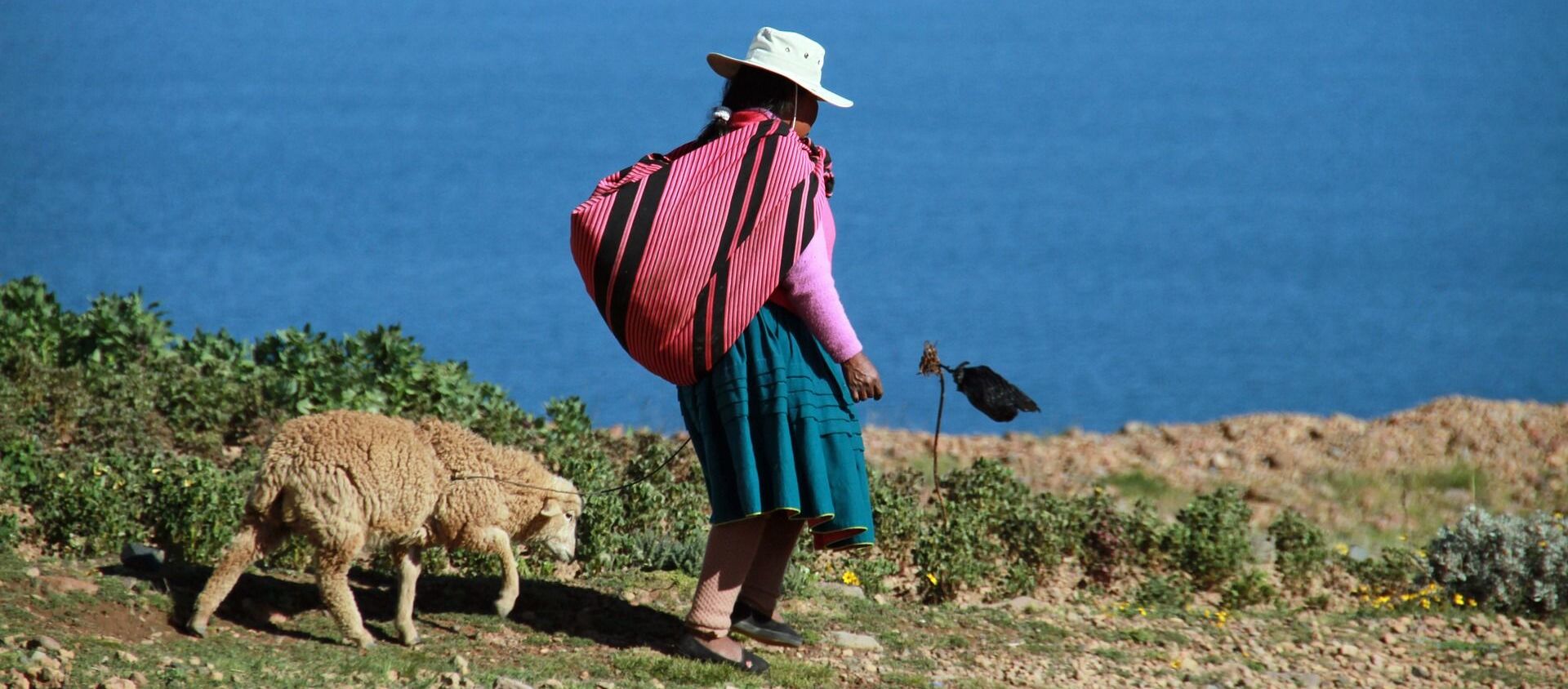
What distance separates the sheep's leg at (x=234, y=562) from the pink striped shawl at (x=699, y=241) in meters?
1.22

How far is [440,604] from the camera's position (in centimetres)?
545

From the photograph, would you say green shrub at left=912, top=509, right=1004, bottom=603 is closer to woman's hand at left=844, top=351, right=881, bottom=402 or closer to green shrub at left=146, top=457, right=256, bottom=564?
woman's hand at left=844, top=351, right=881, bottom=402

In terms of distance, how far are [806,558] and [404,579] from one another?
1973 mm

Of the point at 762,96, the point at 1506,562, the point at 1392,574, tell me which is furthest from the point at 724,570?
the point at 1506,562

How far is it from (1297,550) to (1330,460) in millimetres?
2713

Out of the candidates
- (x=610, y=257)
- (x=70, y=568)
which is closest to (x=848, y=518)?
(x=610, y=257)

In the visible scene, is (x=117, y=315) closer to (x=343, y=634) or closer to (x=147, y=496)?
(x=147, y=496)

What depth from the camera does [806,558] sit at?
6391 millimetres

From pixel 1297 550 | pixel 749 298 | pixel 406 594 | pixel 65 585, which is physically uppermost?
pixel 749 298

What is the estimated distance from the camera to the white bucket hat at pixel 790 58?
4.61m

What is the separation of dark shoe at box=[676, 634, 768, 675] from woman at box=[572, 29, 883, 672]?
0.71 ft

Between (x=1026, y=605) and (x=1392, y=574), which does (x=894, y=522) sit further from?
(x=1392, y=574)

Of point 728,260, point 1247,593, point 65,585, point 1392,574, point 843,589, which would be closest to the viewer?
point 728,260

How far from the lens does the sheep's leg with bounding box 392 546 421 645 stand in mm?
4875
